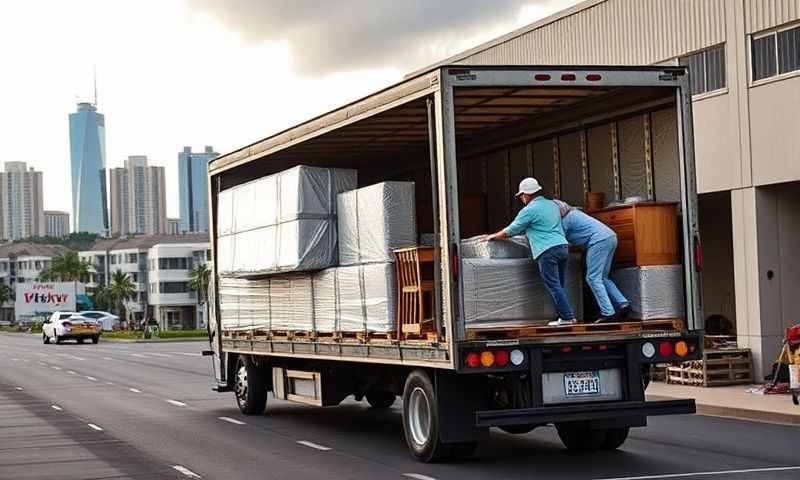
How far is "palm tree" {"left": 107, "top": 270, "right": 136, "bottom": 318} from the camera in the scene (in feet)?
505

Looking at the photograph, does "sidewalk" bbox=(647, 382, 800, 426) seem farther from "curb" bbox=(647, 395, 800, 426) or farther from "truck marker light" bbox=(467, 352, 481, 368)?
"truck marker light" bbox=(467, 352, 481, 368)

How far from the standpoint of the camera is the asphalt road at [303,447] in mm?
12453

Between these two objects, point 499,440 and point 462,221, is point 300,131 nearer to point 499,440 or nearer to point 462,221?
point 462,221

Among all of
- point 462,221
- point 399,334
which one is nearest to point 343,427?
point 462,221

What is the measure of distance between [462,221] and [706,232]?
1440 cm

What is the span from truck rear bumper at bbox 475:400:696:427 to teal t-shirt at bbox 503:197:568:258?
1518 millimetres

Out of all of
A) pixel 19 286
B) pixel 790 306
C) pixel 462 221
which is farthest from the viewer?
pixel 19 286

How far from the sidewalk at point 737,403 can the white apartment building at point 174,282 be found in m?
128

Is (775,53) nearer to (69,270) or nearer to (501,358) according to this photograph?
(501,358)

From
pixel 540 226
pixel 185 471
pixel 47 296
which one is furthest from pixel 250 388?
pixel 47 296

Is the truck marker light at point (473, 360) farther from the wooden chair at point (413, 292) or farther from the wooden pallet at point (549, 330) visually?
the wooden chair at point (413, 292)

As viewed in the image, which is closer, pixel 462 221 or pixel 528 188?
pixel 528 188

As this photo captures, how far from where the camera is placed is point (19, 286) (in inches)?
4786

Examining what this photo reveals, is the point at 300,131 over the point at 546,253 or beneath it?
over
